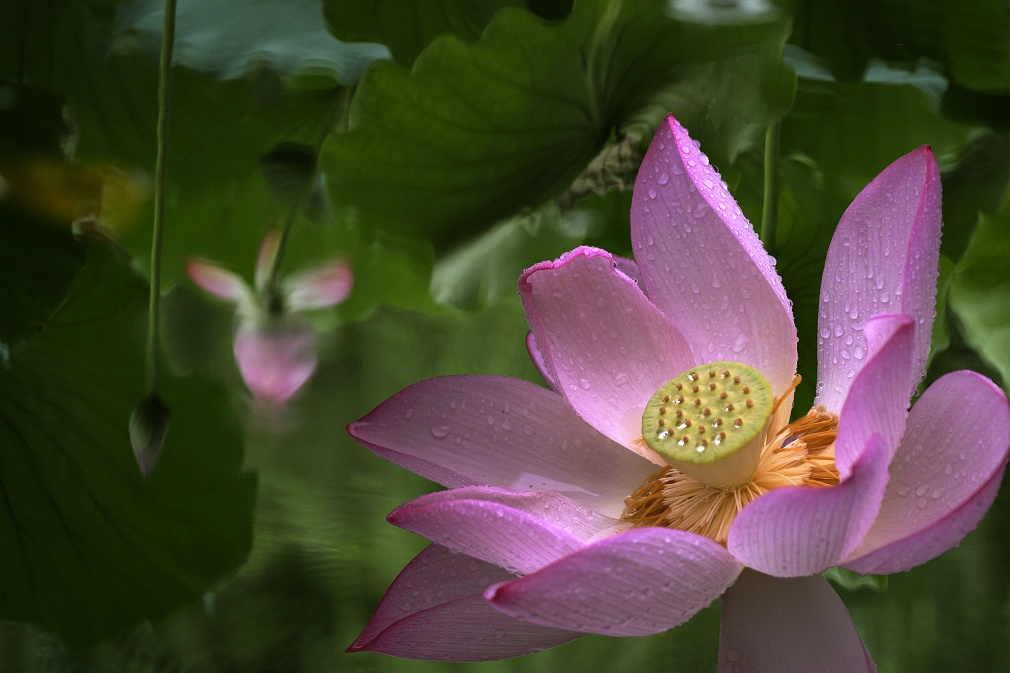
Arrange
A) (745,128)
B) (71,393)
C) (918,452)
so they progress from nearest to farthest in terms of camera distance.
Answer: (918,452) → (745,128) → (71,393)

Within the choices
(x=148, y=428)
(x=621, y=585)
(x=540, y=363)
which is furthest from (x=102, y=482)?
(x=621, y=585)

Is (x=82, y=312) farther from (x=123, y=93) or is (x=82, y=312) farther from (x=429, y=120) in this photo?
(x=429, y=120)

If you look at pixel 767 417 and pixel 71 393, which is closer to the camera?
pixel 767 417

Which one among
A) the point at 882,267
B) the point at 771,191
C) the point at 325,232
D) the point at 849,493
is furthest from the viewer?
the point at 325,232

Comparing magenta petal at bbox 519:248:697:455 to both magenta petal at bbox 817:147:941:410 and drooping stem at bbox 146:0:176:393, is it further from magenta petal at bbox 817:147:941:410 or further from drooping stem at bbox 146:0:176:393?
drooping stem at bbox 146:0:176:393

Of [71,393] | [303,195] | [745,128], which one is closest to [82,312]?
[71,393]

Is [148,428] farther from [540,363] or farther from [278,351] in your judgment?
[540,363]

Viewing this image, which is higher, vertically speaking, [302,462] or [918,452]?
[918,452]
